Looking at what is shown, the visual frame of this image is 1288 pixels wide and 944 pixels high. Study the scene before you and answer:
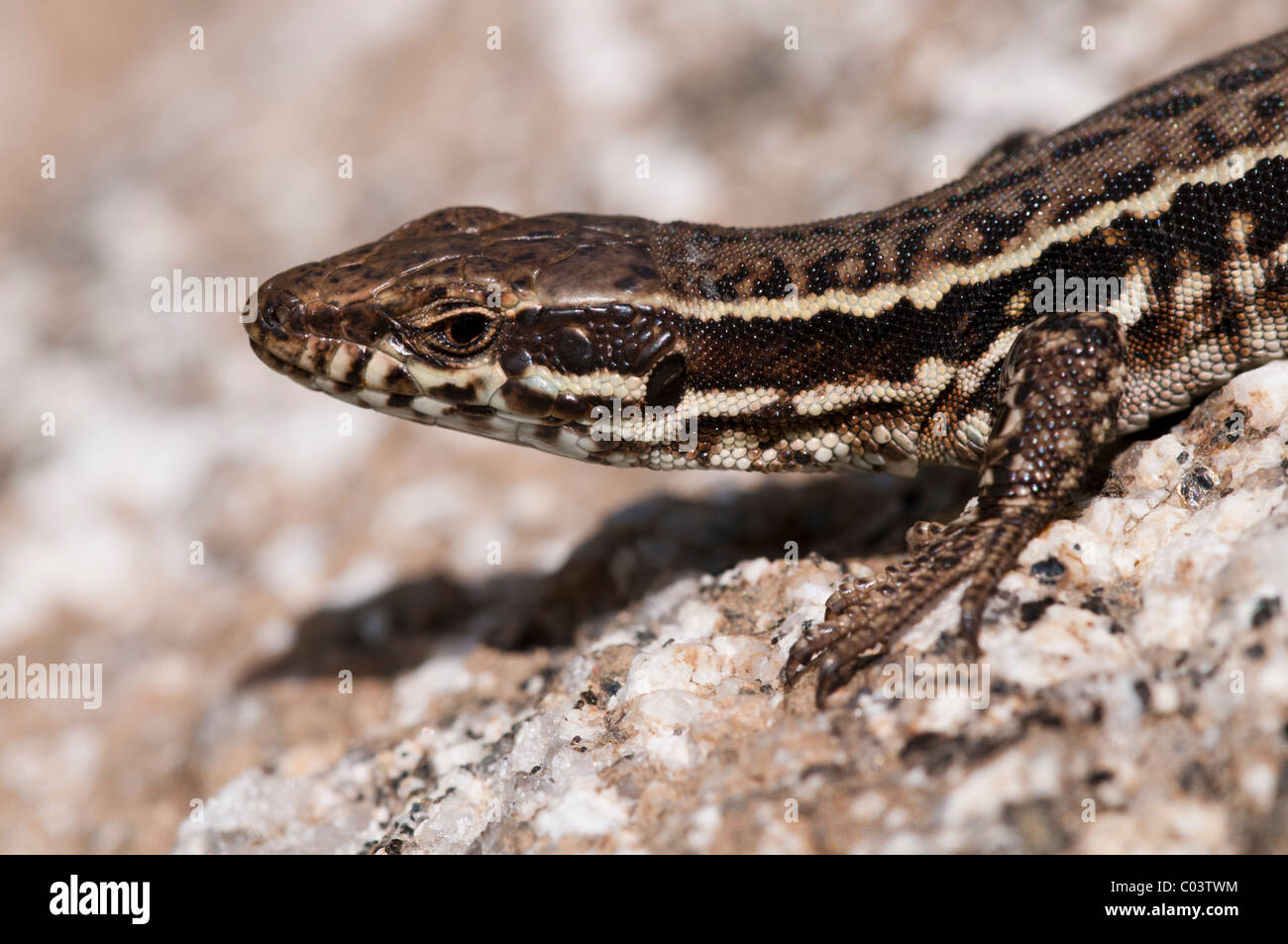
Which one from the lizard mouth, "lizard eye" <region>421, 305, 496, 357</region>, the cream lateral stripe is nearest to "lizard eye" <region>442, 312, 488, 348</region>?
"lizard eye" <region>421, 305, 496, 357</region>

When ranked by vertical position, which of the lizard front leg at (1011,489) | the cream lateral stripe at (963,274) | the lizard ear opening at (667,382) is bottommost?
the lizard front leg at (1011,489)

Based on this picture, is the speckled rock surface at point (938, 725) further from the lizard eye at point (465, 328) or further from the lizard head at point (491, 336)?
the lizard eye at point (465, 328)

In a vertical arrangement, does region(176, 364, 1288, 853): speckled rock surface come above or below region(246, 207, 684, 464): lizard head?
below

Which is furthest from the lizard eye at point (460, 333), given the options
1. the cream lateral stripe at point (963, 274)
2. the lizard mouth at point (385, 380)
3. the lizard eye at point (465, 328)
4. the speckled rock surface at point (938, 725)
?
the speckled rock surface at point (938, 725)

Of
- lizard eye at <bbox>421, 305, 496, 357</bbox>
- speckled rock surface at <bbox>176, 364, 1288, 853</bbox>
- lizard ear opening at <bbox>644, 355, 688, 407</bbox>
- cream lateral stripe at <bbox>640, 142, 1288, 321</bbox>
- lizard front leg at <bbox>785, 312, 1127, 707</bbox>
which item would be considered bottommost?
speckled rock surface at <bbox>176, 364, 1288, 853</bbox>

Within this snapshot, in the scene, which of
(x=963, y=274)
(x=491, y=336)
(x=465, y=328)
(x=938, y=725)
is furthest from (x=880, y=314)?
(x=938, y=725)

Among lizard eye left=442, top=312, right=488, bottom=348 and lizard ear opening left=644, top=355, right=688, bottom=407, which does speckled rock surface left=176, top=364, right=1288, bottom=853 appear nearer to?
lizard ear opening left=644, top=355, right=688, bottom=407
